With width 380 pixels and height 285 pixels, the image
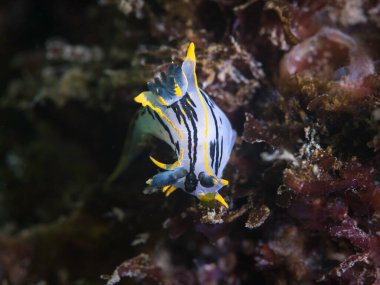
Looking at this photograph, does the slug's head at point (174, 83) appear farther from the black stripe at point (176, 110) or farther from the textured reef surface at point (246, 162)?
the textured reef surface at point (246, 162)

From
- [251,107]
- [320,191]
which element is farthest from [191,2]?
[320,191]

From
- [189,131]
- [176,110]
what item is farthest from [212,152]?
[176,110]

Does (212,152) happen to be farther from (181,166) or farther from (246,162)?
(246,162)

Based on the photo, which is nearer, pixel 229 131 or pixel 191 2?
pixel 229 131

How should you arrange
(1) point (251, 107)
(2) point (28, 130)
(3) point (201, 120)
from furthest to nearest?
(2) point (28, 130) → (1) point (251, 107) → (3) point (201, 120)

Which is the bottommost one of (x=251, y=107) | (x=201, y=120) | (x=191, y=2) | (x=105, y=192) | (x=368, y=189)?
(x=368, y=189)

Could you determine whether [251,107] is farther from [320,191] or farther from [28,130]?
[28,130]
